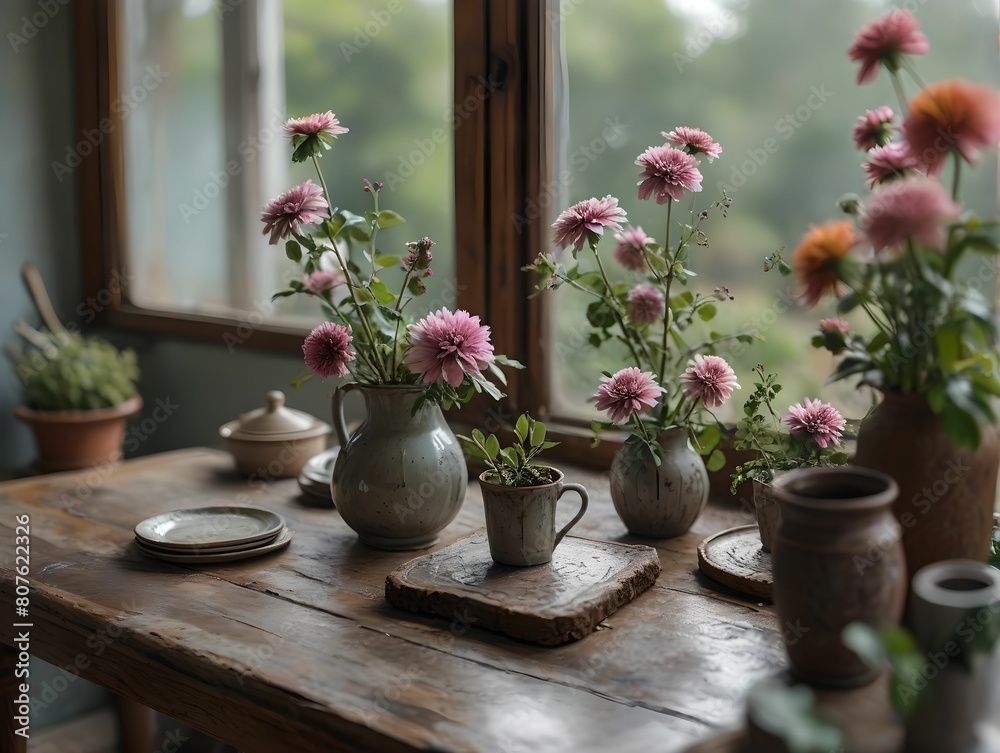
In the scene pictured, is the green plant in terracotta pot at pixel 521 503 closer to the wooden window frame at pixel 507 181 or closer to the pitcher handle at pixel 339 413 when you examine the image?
the pitcher handle at pixel 339 413

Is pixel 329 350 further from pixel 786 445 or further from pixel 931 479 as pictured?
pixel 931 479

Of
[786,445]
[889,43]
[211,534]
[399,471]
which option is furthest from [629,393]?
[211,534]

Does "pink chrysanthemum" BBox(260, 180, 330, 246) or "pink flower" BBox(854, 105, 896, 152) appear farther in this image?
"pink chrysanthemum" BBox(260, 180, 330, 246)

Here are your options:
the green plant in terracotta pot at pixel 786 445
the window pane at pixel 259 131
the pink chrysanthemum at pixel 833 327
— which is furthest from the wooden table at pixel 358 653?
the window pane at pixel 259 131

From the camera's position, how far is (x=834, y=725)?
2.85 ft

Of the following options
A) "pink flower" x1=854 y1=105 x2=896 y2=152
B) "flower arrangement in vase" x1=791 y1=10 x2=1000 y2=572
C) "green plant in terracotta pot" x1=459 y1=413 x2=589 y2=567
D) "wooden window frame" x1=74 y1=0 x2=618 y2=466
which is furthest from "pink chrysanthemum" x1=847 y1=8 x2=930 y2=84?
"wooden window frame" x1=74 y1=0 x2=618 y2=466

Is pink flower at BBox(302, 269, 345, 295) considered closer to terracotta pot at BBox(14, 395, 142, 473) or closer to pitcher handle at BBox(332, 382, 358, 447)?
pitcher handle at BBox(332, 382, 358, 447)

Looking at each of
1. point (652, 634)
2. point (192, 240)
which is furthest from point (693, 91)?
point (192, 240)

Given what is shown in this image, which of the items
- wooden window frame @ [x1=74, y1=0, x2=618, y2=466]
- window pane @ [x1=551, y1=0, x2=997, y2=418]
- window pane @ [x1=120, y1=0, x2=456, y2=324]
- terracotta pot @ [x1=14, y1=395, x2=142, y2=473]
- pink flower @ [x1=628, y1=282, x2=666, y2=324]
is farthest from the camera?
terracotta pot @ [x1=14, y1=395, x2=142, y2=473]

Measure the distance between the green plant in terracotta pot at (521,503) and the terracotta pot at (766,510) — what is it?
224mm

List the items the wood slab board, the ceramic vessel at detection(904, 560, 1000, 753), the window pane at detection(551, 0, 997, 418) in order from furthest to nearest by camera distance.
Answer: the window pane at detection(551, 0, 997, 418) → the wood slab board → the ceramic vessel at detection(904, 560, 1000, 753)

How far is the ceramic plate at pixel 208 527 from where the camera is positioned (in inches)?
57.5

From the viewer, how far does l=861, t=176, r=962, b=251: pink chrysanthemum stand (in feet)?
2.81

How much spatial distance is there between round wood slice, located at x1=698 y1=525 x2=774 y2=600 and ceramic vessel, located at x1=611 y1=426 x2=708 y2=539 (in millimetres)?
→ 75
